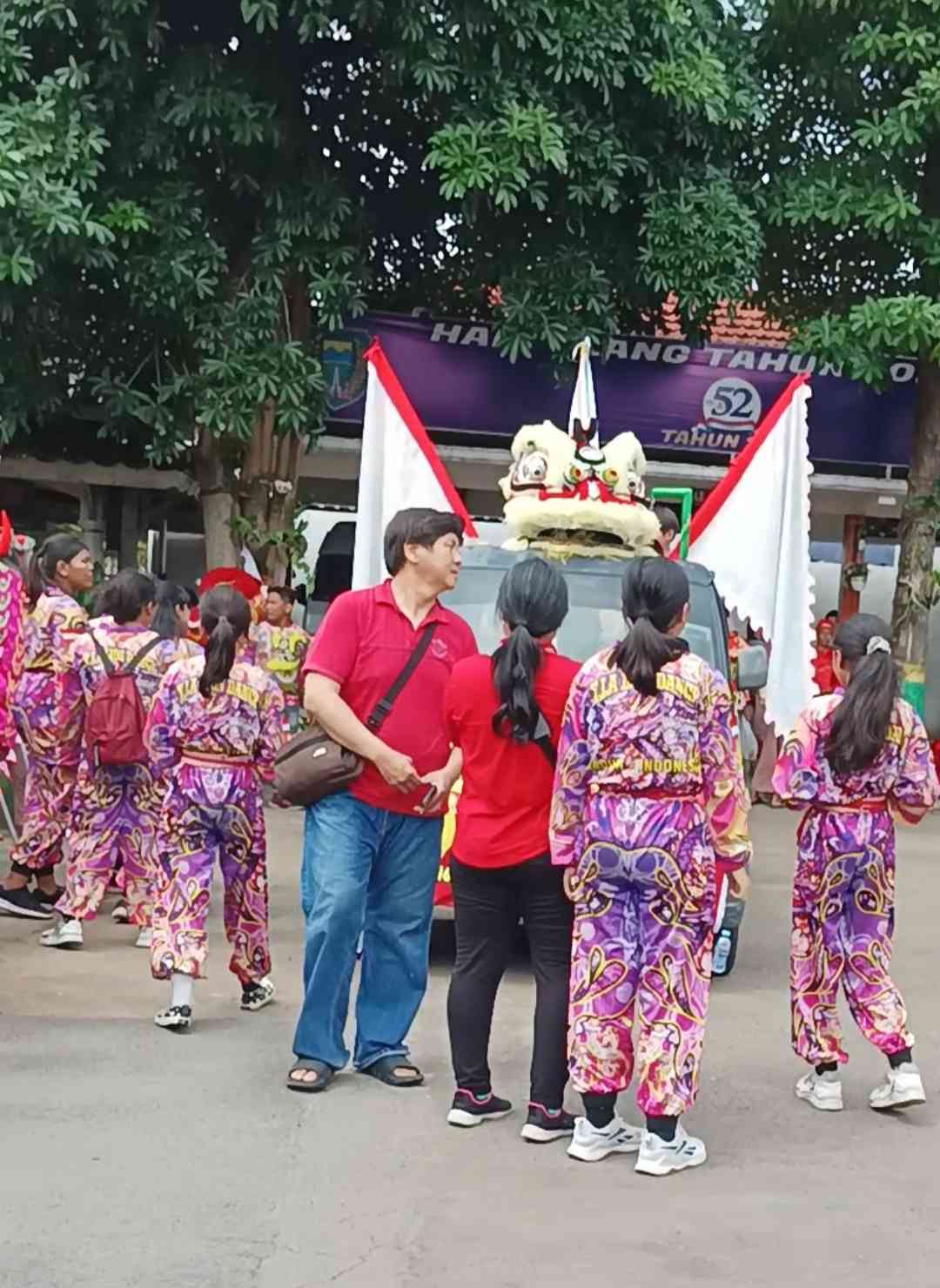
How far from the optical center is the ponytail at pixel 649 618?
5.32 meters

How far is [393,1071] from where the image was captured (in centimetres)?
618

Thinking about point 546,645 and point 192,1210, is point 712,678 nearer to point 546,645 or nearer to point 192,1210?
point 546,645

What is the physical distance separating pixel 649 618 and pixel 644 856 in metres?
0.68

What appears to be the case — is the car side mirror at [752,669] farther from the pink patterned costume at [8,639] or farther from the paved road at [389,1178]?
the pink patterned costume at [8,639]

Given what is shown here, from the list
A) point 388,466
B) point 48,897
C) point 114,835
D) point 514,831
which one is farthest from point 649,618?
point 48,897

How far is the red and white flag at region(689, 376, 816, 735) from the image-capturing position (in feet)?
29.4

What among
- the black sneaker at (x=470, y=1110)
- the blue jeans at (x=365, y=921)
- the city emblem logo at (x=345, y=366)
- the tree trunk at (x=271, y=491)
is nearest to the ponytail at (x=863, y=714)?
the blue jeans at (x=365, y=921)

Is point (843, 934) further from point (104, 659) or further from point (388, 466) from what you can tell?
point (104, 659)

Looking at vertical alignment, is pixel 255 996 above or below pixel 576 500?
below

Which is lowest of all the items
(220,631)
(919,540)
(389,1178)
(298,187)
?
(389,1178)

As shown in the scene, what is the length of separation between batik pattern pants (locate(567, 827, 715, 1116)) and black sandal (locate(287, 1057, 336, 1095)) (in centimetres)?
99

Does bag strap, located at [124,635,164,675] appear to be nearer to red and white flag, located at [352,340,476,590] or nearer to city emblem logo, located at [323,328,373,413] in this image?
red and white flag, located at [352,340,476,590]

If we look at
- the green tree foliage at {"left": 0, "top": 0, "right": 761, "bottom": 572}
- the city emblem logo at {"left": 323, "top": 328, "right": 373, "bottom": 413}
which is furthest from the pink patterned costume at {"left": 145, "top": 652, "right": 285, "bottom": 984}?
the city emblem logo at {"left": 323, "top": 328, "right": 373, "bottom": 413}

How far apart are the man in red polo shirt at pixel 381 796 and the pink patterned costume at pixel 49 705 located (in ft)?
9.99
